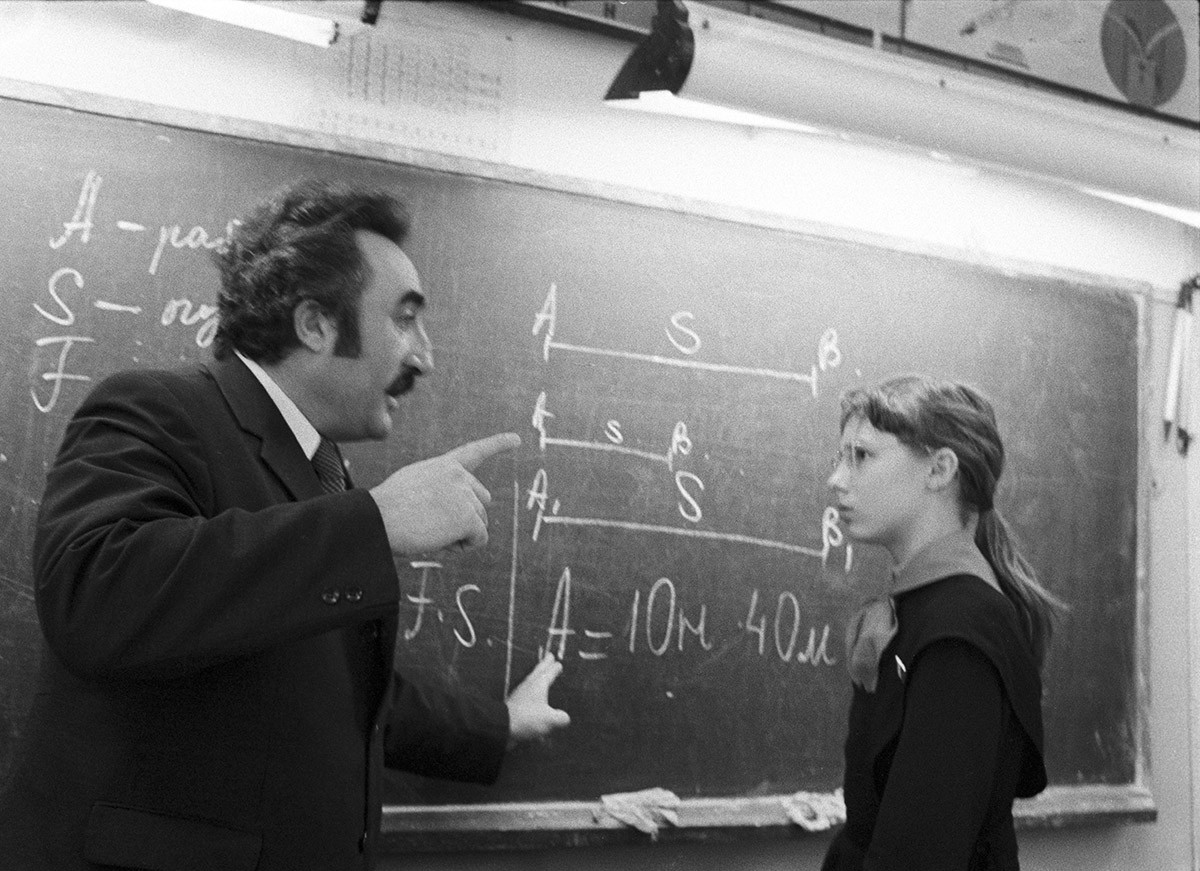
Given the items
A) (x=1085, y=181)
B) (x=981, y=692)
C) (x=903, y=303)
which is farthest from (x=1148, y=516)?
(x=981, y=692)

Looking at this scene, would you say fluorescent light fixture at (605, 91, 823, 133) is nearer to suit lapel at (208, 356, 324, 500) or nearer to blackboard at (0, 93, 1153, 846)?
blackboard at (0, 93, 1153, 846)

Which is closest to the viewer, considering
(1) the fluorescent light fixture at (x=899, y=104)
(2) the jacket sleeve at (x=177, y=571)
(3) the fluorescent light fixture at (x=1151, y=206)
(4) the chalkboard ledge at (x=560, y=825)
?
(2) the jacket sleeve at (x=177, y=571)

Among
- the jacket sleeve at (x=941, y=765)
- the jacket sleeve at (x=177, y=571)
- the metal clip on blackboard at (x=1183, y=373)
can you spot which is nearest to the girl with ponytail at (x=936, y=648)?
the jacket sleeve at (x=941, y=765)

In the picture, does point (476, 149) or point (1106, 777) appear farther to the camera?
point (1106, 777)

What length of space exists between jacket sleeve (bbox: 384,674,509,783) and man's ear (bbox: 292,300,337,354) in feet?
1.87

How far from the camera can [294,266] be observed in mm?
1527

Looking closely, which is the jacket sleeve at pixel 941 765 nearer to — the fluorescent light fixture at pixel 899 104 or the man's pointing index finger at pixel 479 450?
the man's pointing index finger at pixel 479 450

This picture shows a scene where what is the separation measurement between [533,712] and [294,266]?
2.80 ft

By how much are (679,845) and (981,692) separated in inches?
38.6

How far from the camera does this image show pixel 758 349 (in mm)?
2510

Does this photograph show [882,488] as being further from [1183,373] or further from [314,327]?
[1183,373]

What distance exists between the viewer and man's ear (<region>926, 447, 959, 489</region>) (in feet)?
6.03

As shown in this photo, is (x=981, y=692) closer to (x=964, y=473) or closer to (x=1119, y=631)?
(x=964, y=473)

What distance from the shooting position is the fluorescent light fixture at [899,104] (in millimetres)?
1897
